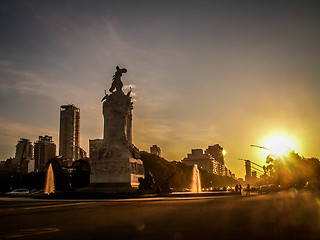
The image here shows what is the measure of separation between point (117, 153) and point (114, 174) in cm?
289

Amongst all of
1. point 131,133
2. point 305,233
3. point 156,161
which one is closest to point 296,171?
point 156,161

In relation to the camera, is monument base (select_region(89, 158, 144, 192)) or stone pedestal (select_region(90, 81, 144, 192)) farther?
stone pedestal (select_region(90, 81, 144, 192))

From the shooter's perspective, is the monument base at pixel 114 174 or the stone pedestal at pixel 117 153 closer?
the monument base at pixel 114 174

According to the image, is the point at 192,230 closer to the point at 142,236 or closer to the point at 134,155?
the point at 142,236

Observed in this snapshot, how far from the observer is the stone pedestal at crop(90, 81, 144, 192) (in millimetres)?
Answer: 42938

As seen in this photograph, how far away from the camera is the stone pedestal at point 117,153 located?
141 ft

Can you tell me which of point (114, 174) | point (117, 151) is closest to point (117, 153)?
point (117, 151)

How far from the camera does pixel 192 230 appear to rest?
Answer: 31.9 feet

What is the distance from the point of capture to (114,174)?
43.2 meters

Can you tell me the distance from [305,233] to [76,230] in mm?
6722

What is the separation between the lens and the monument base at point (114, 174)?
139 feet

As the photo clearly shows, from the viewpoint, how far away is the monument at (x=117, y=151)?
1692 inches

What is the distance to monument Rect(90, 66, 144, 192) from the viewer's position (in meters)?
43.0

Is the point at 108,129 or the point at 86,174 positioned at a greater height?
the point at 108,129
